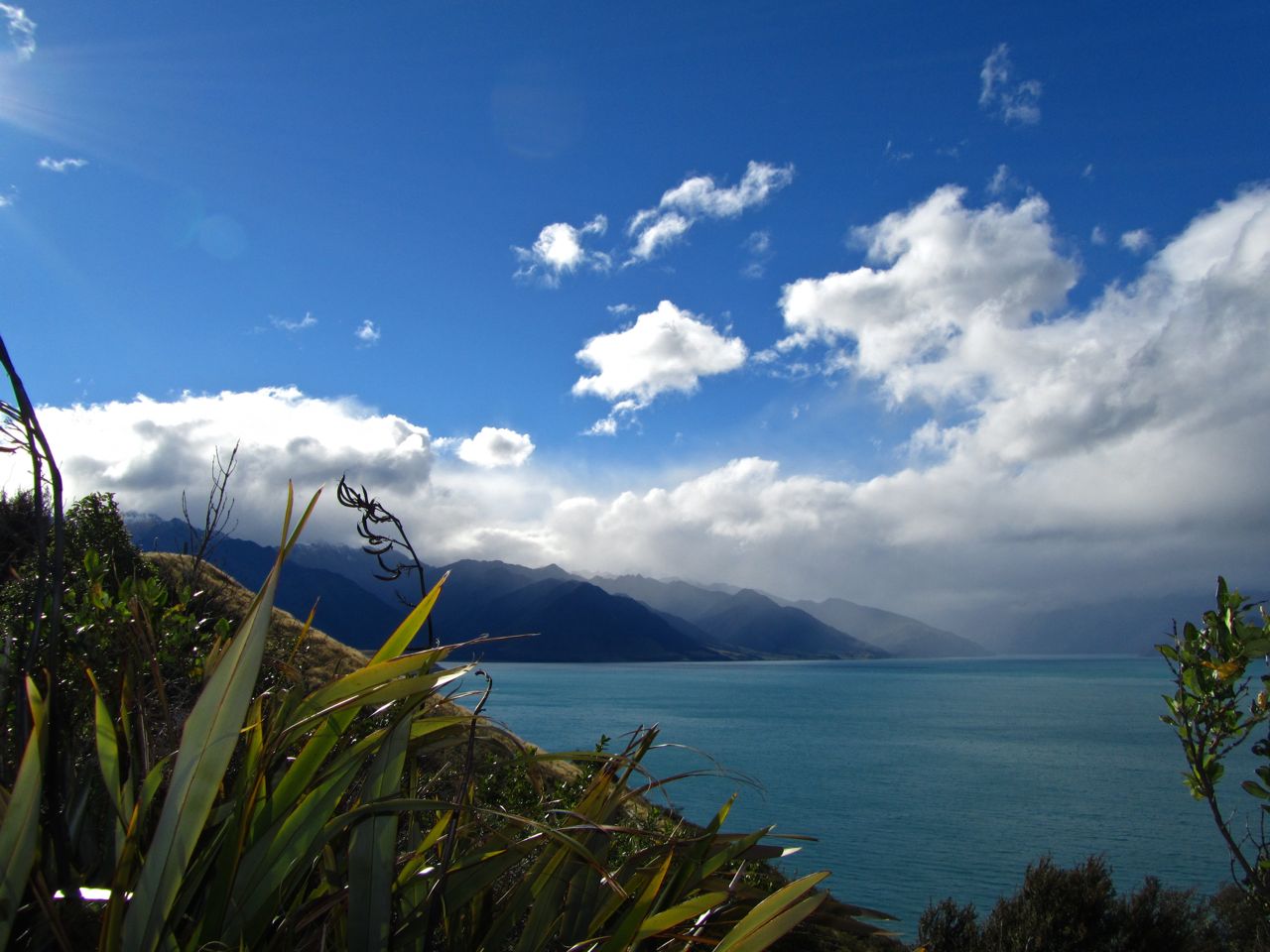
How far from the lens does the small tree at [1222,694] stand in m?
3.55

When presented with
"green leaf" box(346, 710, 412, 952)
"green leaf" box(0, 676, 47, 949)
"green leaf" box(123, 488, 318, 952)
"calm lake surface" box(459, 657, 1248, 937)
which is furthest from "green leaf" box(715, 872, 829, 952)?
"green leaf" box(0, 676, 47, 949)

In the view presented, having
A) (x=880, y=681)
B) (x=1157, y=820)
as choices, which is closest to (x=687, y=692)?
(x=880, y=681)

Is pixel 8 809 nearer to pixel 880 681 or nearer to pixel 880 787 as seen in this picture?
pixel 880 787

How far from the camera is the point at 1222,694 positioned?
3969 mm

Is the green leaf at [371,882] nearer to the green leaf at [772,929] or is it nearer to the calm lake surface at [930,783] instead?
the calm lake surface at [930,783]

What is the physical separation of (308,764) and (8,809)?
1.66 ft

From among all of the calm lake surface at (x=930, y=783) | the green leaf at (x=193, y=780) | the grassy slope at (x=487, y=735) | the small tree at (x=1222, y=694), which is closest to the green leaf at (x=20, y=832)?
the green leaf at (x=193, y=780)

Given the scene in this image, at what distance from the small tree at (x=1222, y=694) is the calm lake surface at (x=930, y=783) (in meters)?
2.35

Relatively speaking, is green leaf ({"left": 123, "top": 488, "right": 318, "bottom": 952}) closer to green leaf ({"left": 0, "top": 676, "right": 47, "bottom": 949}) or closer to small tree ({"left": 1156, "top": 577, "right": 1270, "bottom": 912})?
green leaf ({"left": 0, "top": 676, "right": 47, "bottom": 949})

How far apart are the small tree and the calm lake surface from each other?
2.35 metres

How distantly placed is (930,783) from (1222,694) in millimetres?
53927

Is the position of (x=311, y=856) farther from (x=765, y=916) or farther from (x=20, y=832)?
(x=765, y=916)

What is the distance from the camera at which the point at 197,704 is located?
57.6 inches

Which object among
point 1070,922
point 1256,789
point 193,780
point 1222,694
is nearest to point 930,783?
point 1070,922
